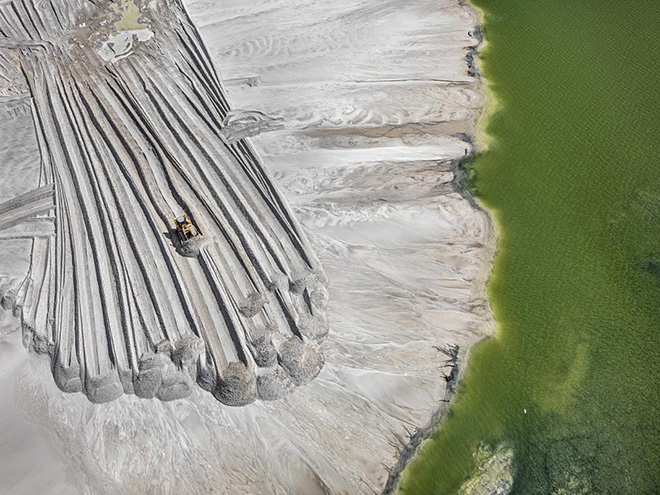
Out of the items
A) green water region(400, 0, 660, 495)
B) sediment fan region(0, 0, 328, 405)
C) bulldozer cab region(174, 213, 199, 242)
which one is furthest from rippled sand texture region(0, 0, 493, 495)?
bulldozer cab region(174, 213, 199, 242)

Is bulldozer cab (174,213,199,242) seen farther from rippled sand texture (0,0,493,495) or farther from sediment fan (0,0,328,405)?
rippled sand texture (0,0,493,495)

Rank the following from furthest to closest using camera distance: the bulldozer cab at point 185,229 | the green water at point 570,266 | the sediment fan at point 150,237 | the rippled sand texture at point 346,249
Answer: the bulldozer cab at point 185,229 → the green water at point 570,266 → the sediment fan at point 150,237 → the rippled sand texture at point 346,249

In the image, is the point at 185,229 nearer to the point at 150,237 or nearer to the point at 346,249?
the point at 150,237

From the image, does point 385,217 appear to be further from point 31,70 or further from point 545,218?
point 31,70

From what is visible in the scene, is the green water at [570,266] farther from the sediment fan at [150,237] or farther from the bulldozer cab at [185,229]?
the bulldozer cab at [185,229]

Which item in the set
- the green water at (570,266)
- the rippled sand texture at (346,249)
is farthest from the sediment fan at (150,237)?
the green water at (570,266)

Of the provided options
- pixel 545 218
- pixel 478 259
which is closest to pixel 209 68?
pixel 478 259

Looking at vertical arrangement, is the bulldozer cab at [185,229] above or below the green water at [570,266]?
above
